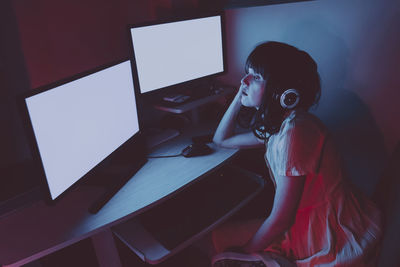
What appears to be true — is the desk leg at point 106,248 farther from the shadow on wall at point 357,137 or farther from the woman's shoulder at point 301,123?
the shadow on wall at point 357,137

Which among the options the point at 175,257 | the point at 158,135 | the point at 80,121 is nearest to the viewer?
the point at 80,121

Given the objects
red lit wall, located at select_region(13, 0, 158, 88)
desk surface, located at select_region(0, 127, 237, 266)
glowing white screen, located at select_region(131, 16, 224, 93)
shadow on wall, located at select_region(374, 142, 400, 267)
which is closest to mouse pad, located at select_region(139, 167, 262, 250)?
desk surface, located at select_region(0, 127, 237, 266)

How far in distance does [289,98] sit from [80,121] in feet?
2.52

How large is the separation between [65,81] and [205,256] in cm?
129

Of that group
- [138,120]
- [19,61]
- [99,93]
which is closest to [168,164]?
[138,120]

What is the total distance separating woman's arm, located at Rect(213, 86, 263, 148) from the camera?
1.46 m

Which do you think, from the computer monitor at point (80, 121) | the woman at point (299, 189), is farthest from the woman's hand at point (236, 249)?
the computer monitor at point (80, 121)

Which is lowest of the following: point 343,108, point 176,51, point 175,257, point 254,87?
point 175,257

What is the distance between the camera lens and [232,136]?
1.53 m

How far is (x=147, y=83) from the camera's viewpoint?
156cm

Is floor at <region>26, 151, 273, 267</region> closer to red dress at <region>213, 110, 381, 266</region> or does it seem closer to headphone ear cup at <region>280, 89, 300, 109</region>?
red dress at <region>213, 110, 381, 266</region>

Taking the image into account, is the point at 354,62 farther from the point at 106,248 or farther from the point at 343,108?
the point at 106,248

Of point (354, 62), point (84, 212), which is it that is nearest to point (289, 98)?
point (354, 62)

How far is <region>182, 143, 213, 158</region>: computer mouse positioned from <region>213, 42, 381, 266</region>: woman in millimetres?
342
